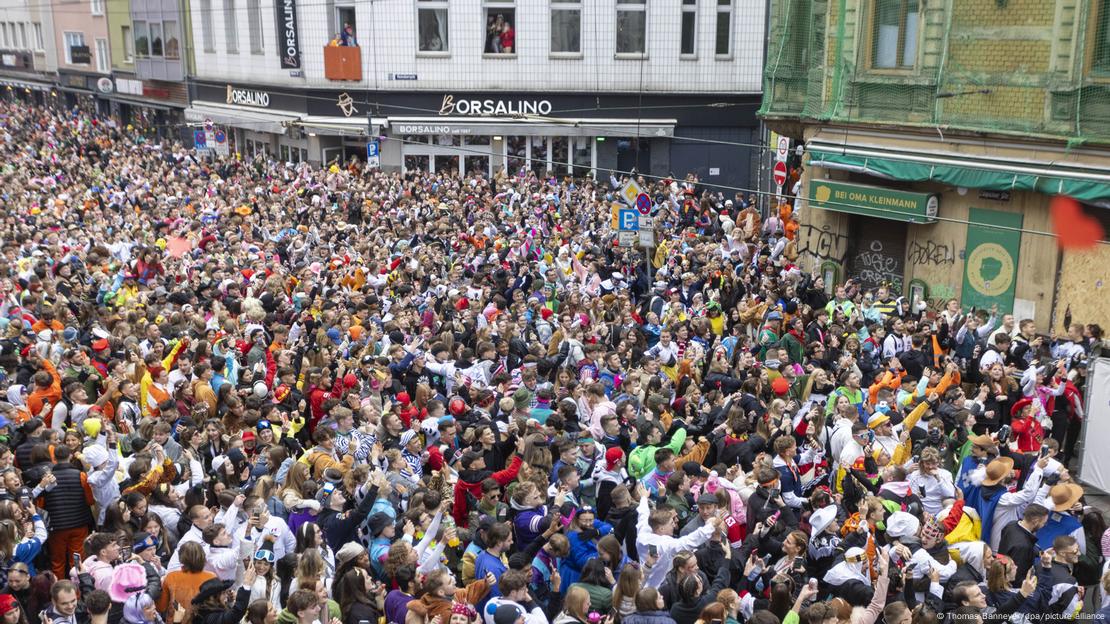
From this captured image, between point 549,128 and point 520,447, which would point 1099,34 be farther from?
point 549,128

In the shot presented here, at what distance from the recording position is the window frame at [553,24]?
33.2 meters

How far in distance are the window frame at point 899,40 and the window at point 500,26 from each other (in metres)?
16.3

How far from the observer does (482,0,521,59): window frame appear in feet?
109

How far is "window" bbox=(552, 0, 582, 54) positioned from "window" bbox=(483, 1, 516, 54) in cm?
129

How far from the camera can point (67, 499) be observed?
8.83 m

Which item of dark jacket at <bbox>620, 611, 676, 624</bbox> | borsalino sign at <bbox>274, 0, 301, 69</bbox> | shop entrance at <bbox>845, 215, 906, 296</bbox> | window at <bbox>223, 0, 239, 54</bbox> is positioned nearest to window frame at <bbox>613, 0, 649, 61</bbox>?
borsalino sign at <bbox>274, 0, 301, 69</bbox>

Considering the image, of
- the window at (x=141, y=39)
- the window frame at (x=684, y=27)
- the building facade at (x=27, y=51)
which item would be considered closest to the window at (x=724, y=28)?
the window frame at (x=684, y=27)

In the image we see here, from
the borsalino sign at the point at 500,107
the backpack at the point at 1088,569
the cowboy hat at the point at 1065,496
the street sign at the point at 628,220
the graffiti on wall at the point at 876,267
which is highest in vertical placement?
the borsalino sign at the point at 500,107

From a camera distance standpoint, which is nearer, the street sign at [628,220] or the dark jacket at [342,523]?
the dark jacket at [342,523]

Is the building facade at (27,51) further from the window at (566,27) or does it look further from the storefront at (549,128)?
the window at (566,27)

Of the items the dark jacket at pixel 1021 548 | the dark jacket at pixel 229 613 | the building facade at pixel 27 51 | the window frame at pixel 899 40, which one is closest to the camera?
the dark jacket at pixel 229 613

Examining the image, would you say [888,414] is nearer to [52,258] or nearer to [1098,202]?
[1098,202]

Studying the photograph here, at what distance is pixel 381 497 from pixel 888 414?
5.15 metres

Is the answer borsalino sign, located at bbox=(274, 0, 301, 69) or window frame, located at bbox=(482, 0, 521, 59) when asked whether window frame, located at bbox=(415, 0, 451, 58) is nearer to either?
window frame, located at bbox=(482, 0, 521, 59)
